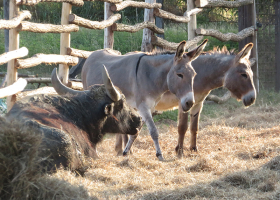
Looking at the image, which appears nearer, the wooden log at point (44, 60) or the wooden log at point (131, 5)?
the wooden log at point (44, 60)

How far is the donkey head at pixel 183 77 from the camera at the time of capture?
18.1ft

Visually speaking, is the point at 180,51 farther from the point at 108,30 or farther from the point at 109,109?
the point at 108,30

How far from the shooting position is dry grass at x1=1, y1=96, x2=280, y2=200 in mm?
3549

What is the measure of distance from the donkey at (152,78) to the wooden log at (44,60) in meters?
0.62

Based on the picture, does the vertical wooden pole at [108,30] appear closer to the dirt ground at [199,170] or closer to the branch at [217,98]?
the dirt ground at [199,170]

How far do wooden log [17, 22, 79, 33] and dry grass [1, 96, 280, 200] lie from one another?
227 cm

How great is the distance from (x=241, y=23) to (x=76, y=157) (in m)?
9.58

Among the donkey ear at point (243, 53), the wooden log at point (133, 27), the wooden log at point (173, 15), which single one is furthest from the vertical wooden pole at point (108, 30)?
the donkey ear at point (243, 53)

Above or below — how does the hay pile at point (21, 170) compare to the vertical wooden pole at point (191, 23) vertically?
below

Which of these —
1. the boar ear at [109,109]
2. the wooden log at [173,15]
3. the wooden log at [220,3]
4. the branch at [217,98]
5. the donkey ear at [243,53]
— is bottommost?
the branch at [217,98]

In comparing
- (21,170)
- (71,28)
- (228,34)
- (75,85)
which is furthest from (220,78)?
(228,34)

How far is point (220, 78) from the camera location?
632 centimetres

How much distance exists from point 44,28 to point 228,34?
20.2 feet

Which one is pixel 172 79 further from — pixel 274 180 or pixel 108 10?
pixel 108 10
